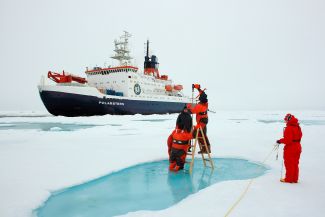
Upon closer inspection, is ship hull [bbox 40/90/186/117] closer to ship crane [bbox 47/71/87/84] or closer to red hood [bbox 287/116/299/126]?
ship crane [bbox 47/71/87/84]

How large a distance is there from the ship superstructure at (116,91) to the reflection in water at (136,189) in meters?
22.5

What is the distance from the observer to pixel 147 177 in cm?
464

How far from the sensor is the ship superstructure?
85.1ft

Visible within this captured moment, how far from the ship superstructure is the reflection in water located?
22.5 m

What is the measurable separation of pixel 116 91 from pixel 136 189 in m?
28.2

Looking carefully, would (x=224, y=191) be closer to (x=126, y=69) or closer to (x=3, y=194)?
(x=3, y=194)

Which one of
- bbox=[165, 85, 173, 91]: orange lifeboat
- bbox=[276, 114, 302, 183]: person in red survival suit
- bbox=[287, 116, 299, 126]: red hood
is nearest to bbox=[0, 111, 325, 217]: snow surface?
bbox=[276, 114, 302, 183]: person in red survival suit

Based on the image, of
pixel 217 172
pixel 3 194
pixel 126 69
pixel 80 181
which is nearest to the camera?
pixel 3 194

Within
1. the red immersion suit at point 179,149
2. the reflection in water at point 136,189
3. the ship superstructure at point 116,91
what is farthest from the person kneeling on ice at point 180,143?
the ship superstructure at point 116,91

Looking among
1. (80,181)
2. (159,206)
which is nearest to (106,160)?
(80,181)

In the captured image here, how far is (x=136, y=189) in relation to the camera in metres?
3.93

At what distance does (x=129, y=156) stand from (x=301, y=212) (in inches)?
172

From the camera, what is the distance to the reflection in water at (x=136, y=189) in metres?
3.15

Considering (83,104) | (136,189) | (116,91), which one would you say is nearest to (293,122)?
(136,189)
